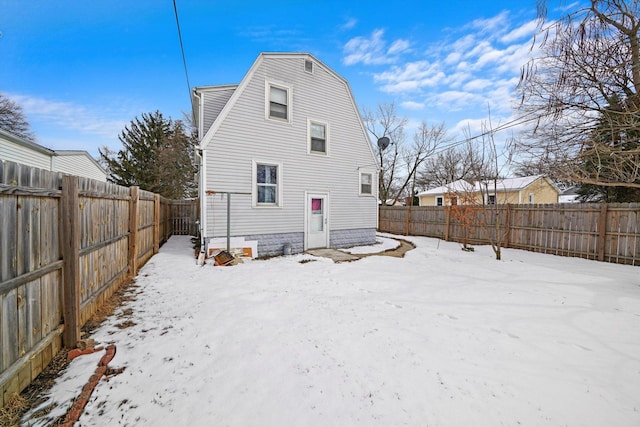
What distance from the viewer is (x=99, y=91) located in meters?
13.8

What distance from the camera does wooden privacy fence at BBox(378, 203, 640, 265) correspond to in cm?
761

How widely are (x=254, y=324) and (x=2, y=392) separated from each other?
2.17 meters

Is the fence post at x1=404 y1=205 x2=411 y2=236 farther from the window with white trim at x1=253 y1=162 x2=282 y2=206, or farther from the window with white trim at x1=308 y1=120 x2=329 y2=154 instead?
the window with white trim at x1=253 y1=162 x2=282 y2=206

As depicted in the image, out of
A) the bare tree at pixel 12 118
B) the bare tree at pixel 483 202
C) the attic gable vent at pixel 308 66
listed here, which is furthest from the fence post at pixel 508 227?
the bare tree at pixel 12 118

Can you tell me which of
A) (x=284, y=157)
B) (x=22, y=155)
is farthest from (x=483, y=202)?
(x=22, y=155)

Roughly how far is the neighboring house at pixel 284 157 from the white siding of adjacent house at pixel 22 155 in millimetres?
6584

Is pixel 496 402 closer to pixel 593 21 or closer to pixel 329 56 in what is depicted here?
pixel 593 21

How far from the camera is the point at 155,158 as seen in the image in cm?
2225

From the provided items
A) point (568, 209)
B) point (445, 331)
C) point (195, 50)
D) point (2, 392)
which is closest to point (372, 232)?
point (568, 209)

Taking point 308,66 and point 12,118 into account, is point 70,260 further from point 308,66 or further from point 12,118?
point 12,118

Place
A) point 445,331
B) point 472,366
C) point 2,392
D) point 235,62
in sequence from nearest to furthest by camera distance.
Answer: point 2,392 < point 472,366 < point 445,331 < point 235,62

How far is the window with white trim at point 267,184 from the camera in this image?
836cm

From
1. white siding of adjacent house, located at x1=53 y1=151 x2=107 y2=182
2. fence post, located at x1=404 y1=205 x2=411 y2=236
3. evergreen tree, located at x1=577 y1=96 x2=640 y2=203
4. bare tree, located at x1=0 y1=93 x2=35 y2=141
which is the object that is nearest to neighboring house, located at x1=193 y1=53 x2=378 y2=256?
fence post, located at x1=404 y1=205 x2=411 y2=236

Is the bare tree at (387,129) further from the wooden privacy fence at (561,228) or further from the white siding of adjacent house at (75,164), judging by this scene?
the white siding of adjacent house at (75,164)
